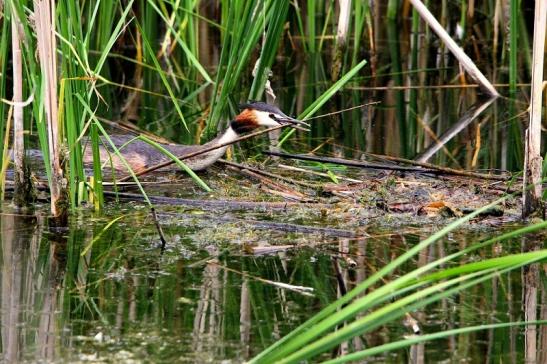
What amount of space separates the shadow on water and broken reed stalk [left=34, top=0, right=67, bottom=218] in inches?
16.7

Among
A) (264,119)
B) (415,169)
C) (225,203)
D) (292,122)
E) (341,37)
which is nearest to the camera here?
(225,203)

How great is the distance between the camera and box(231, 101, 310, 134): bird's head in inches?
268

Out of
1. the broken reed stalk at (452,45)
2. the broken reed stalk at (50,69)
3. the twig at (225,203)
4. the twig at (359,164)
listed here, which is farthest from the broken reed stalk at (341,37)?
the broken reed stalk at (50,69)

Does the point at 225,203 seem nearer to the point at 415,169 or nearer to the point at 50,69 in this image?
the point at 415,169

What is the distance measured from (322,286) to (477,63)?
276 inches

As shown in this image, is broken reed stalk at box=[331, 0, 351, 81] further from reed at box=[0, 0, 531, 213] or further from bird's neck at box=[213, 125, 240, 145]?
bird's neck at box=[213, 125, 240, 145]

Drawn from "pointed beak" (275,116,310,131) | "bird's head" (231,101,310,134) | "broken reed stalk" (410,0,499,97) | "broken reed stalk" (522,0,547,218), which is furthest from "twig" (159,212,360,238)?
"broken reed stalk" (410,0,499,97)

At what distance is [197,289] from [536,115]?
1913 mm

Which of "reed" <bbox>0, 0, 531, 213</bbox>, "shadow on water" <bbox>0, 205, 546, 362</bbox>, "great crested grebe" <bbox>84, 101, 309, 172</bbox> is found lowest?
"shadow on water" <bbox>0, 205, 546, 362</bbox>

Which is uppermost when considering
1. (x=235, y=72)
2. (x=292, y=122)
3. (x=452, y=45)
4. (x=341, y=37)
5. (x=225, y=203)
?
(x=341, y=37)

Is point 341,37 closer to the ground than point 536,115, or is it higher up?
higher up

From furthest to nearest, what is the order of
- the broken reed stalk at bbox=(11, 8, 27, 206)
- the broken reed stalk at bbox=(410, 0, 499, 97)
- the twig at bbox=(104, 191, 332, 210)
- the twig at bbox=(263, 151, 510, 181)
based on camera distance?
the broken reed stalk at bbox=(410, 0, 499, 97) < the twig at bbox=(263, 151, 510, 181) < the twig at bbox=(104, 191, 332, 210) < the broken reed stalk at bbox=(11, 8, 27, 206)

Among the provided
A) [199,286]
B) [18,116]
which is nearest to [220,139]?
[18,116]

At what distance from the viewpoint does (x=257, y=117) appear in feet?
22.5
